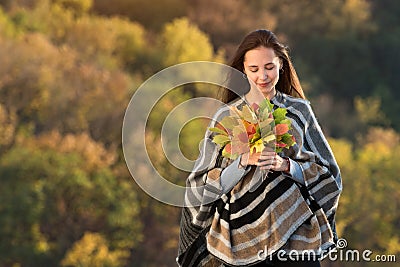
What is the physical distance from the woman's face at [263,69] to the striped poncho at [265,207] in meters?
0.09

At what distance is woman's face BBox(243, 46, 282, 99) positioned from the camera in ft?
9.70

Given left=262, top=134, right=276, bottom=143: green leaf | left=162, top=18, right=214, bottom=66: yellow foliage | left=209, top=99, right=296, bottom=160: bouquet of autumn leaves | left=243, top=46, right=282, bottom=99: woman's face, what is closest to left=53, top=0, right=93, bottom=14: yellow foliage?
left=162, top=18, right=214, bottom=66: yellow foliage

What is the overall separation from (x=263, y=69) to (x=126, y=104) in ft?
48.3

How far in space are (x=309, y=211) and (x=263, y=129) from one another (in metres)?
0.35

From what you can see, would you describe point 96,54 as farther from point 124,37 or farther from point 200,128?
point 200,128

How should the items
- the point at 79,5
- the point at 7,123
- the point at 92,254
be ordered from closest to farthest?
the point at 7,123 → the point at 92,254 → the point at 79,5

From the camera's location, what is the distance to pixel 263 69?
9.70 feet

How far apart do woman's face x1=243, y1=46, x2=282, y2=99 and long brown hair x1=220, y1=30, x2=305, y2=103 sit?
25 millimetres

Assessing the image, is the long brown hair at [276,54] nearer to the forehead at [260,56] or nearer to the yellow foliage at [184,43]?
the forehead at [260,56]

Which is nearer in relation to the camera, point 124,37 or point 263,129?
point 263,129

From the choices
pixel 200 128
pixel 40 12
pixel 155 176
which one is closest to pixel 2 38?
pixel 40 12

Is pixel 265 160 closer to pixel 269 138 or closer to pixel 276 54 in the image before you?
pixel 269 138

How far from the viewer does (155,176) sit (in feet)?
9.87

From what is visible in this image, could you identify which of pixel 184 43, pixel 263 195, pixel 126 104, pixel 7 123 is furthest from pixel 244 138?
pixel 184 43
